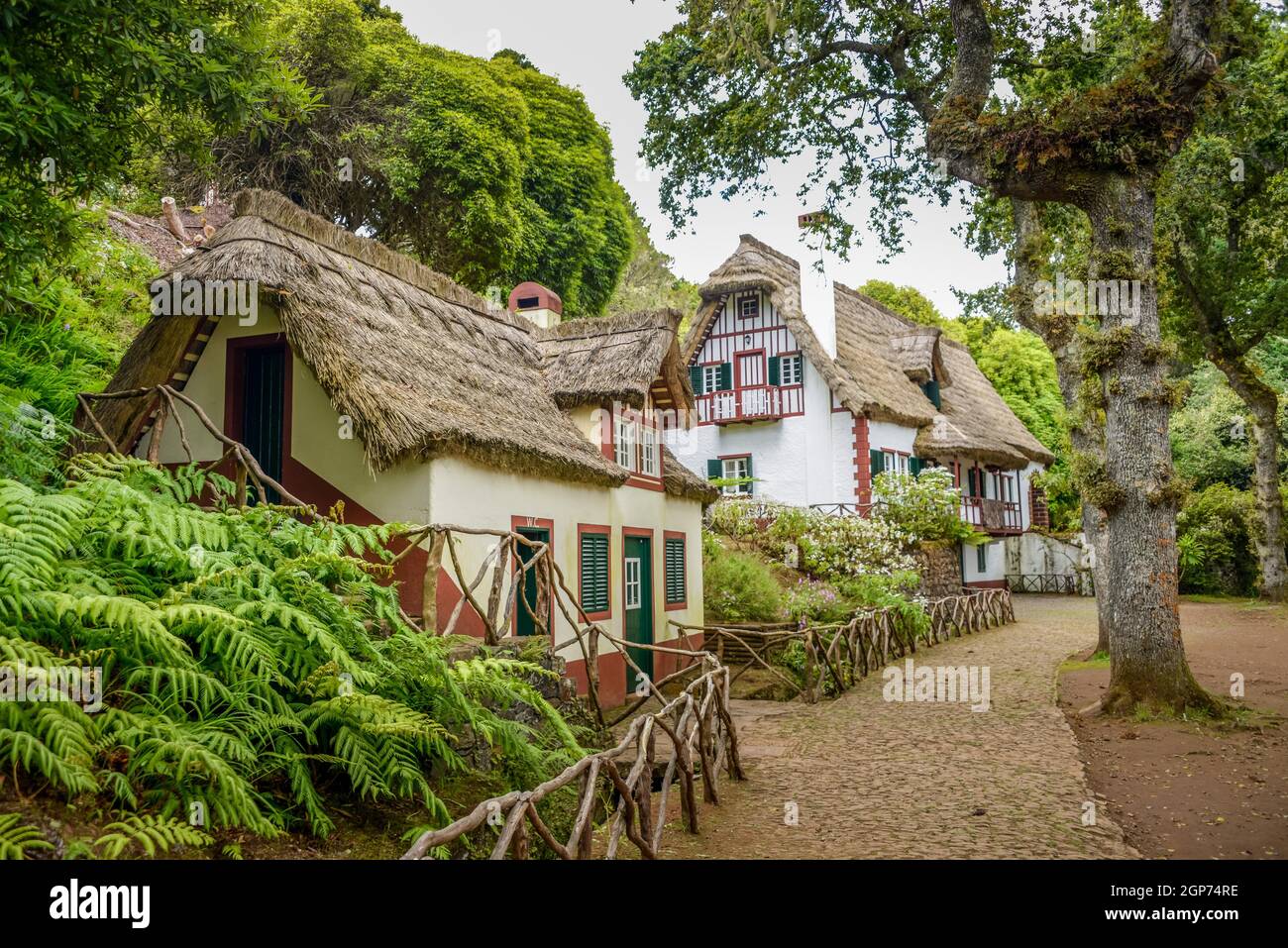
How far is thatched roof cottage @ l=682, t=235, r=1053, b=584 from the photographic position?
24.3 metres

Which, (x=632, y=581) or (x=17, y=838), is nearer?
(x=17, y=838)

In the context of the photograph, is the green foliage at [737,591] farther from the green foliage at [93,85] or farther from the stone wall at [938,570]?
the green foliage at [93,85]

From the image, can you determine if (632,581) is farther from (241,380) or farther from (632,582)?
(241,380)

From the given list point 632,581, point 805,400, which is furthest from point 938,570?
point 632,581

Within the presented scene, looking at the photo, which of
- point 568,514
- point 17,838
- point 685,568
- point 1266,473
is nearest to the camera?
point 17,838

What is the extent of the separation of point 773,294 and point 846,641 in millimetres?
13054

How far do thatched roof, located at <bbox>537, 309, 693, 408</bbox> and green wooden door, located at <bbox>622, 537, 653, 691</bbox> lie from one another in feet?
7.41

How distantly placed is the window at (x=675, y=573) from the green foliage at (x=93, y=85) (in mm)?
8817

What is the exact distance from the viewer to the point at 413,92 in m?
22.4

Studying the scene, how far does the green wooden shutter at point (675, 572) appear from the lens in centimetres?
1477

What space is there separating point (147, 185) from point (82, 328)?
1094 cm

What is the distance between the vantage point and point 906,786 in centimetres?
791

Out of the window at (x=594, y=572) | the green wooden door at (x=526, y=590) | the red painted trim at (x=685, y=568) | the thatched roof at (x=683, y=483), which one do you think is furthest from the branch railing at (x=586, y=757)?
the thatched roof at (x=683, y=483)

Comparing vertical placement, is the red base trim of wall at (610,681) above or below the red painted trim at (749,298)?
below
